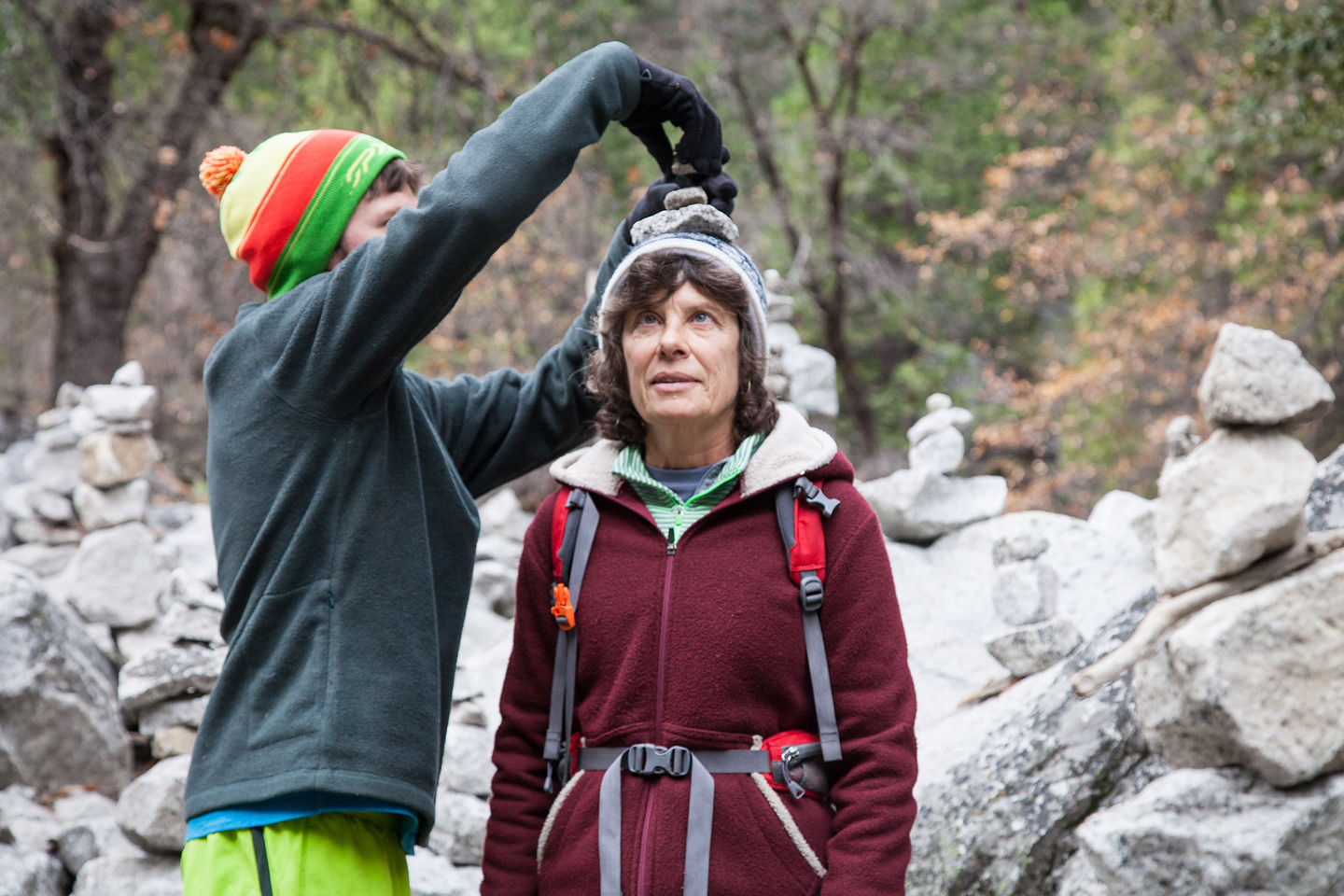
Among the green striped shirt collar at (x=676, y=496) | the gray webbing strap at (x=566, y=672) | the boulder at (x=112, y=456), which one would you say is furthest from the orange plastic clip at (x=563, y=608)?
the boulder at (x=112, y=456)

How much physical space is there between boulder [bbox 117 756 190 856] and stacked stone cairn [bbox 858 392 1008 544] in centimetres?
298

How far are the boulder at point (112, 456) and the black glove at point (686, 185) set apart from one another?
5.00m

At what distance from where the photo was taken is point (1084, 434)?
35.7ft

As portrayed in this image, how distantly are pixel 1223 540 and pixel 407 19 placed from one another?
878cm

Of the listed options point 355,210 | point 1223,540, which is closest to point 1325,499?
point 1223,540

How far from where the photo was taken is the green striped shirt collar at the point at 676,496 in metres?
2.17

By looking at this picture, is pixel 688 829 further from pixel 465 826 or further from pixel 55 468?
pixel 55 468

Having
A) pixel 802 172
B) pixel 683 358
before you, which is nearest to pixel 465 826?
pixel 683 358

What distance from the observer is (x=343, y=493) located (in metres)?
2.12

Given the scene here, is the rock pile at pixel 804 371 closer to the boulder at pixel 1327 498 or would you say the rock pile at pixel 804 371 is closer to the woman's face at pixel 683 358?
the boulder at pixel 1327 498

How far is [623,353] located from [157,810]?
7.74ft

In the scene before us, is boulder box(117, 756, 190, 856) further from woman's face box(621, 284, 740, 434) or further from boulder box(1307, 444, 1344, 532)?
boulder box(1307, 444, 1344, 532)

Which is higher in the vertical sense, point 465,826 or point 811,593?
point 811,593

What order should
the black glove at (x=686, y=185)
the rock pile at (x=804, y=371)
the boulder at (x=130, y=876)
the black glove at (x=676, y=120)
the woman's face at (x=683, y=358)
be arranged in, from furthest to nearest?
the rock pile at (x=804, y=371)
the boulder at (x=130, y=876)
the black glove at (x=686, y=185)
the black glove at (x=676, y=120)
the woman's face at (x=683, y=358)
